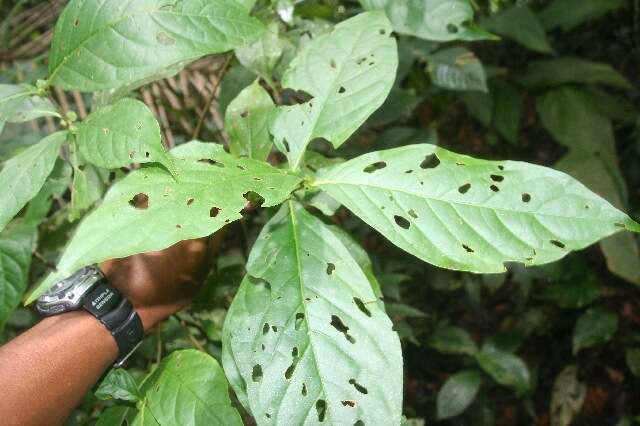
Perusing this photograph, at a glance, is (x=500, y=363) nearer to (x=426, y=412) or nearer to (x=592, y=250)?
(x=426, y=412)

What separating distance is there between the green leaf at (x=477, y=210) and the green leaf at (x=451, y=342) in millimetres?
1503

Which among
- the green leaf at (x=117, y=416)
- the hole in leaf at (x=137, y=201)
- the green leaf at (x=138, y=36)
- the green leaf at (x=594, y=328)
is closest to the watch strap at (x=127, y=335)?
the green leaf at (x=117, y=416)

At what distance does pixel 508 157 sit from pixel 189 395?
2444mm

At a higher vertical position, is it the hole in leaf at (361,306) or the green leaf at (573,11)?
the hole in leaf at (361,306)

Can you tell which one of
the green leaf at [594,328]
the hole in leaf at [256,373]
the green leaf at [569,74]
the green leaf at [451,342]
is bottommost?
the green leaf at [594,328]

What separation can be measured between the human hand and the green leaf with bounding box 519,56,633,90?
2.06 meters

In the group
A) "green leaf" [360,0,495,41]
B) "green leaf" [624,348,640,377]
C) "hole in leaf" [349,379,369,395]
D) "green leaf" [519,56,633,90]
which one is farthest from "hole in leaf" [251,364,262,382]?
"green leaf" [519,56,633,90]

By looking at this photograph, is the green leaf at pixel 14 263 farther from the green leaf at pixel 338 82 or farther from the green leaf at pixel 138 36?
the green leaf at pixel 338 82

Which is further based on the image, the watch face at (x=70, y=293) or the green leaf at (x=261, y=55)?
the green leaf at (x=261, y=55)

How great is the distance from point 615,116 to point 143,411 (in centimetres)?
251

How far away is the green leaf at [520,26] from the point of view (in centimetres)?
229

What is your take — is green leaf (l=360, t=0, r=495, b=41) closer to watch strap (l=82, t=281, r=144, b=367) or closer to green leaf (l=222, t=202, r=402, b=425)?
green leaf (l=222, t=202, r=402, b=425)

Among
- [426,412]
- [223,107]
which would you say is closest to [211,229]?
[223,107]

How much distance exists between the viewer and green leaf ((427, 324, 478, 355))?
7.06ft
